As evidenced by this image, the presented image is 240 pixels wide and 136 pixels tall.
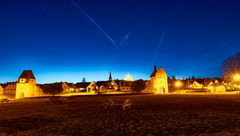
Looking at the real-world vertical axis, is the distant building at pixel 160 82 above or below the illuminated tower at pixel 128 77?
below

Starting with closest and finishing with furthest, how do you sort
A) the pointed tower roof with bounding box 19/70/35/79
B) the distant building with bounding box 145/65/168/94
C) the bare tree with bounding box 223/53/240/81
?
the bare tree with bounding box 223/53/240/81, the distant building with bounding box 145/65/168/94, the pointed tower roof with bounding box 19/70/35/79

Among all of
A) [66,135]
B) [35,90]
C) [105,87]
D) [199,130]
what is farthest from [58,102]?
[105,87]

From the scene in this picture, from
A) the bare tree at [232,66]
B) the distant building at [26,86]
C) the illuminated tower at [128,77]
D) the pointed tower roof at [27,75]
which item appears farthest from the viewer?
the illuminated tower at [128,77]

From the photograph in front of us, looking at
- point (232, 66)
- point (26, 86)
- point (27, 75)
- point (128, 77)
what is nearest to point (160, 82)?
point (232, 66)

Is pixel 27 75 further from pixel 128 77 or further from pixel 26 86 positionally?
pixel 128 77

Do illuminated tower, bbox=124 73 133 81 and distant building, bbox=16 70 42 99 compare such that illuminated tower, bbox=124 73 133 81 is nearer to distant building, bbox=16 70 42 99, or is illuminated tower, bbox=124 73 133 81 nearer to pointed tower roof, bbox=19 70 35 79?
distant building, bbox=16 70 42 99

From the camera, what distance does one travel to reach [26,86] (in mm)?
80438

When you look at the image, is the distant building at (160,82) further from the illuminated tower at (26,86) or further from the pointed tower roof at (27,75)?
the pointed tower roof at (27,75)

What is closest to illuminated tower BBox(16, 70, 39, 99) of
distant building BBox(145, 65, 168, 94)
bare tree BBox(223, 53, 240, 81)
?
distant building BBox(145, 65, 168, 94)

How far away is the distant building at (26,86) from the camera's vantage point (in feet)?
261

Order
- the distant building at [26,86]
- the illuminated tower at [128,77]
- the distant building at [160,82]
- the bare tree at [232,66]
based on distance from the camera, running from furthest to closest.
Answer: the illuminated tower at [128,77]
the distant building at [160,82]
the distant building at [26,86]
the bare tree at [232,66]

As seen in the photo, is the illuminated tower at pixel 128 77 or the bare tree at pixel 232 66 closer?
the bare tree at pixel 232 66

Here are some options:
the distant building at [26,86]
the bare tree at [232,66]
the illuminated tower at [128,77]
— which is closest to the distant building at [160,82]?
the bare tree at [232,66]

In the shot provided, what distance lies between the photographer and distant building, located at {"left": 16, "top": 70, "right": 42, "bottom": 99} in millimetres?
79500
